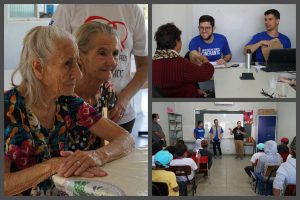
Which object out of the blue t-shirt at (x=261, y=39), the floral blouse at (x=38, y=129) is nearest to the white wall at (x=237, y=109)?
the floral blouse at (x=38, y=129)

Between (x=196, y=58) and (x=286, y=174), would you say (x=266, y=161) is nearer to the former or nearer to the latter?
(x=286, y=174)

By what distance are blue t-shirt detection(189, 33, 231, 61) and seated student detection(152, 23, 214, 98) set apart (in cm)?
Answer: 40

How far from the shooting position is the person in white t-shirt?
1.61m

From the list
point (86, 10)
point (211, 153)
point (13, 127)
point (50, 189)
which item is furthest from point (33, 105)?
point (211, 153)

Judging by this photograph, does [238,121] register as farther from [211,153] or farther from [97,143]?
[97,143]

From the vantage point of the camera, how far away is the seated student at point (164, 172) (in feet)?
5.05

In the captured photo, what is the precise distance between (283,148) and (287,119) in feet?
0.39

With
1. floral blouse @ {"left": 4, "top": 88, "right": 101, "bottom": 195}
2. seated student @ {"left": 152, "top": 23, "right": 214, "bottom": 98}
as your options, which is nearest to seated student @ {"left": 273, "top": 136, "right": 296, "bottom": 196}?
seated student @ {"left": 152, "top": 23, "right": 214, "bottom": 98}

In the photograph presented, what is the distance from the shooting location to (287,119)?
149 cm

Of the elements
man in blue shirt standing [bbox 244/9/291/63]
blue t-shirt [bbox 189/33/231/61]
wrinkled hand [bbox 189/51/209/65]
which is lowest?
wrinkled hand [bbox 189/51/209/65]

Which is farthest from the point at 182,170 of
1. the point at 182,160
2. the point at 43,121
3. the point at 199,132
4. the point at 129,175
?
the point at 43,121

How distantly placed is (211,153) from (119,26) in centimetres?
69

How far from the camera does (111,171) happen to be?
1.31 m

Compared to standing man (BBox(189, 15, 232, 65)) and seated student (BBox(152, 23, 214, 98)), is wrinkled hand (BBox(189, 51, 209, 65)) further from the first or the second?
seated student (BBox(152, 23, 214, 98))
